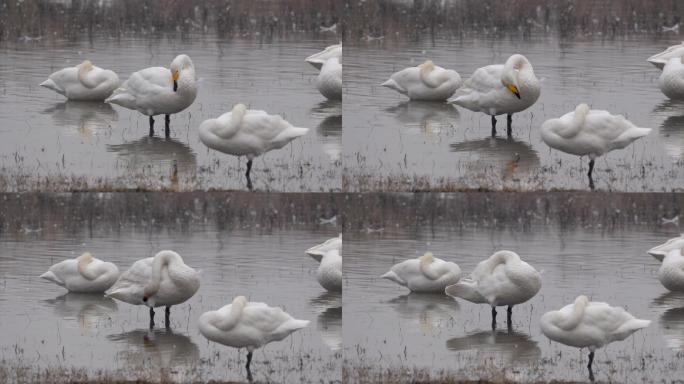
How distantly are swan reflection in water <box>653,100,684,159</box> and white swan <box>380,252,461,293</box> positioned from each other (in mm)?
2821

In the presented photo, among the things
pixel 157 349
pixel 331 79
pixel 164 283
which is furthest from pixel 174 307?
pixel 331 79

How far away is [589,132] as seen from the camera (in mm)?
21688

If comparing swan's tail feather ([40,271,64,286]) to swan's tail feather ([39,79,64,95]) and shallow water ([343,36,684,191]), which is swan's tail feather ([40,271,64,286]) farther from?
shallow water ([343,36,684,191])

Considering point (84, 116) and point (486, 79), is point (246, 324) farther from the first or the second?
point (486, 79)

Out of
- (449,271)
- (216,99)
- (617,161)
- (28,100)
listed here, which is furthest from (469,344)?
(28,100)

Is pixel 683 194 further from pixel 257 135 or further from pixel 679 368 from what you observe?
pixel 257 135

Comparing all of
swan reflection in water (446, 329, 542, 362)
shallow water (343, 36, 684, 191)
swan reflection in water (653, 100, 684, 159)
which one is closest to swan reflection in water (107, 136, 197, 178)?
shallow water (343, 36, 684, 191)

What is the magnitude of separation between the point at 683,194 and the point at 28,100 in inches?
309

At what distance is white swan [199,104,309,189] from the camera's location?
71.4 ft

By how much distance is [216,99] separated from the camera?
77.7ft

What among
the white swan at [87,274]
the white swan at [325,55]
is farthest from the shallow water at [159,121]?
the white swan at [87,274]

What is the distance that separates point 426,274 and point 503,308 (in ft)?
3.27

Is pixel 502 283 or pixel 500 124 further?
pixel 500 124

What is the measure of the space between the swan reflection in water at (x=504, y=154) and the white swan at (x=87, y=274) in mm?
4356
